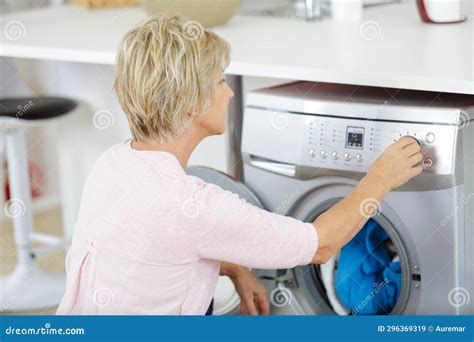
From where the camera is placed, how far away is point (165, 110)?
1.63 m

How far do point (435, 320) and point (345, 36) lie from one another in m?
0.78

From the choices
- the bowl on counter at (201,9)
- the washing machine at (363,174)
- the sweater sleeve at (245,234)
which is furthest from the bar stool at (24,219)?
the sweater sleeve at (245,234)

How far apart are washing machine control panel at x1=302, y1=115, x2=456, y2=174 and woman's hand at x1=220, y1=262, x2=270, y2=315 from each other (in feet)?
0.94

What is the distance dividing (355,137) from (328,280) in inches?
16.2

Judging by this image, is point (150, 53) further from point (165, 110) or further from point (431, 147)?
point (431, 147)

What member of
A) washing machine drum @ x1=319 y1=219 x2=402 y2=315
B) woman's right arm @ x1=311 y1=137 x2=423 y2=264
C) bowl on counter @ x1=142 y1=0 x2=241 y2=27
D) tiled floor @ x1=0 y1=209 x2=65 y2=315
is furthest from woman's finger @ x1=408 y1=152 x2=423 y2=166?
tiled floor @ x1=0 y1=209 x2=65 y2=315

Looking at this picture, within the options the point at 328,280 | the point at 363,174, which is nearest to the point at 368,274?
the point at 328,280

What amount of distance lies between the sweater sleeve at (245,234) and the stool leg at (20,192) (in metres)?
1.46

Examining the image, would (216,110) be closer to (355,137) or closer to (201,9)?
(355,137)

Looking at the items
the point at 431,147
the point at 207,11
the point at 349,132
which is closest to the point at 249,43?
the point at 207,11

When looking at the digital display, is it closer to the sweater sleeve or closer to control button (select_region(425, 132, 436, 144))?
control button (select_region(425, 132, 436, 144))

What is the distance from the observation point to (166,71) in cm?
161

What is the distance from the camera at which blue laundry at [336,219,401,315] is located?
2.13m

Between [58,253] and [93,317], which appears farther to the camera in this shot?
[58,253]
